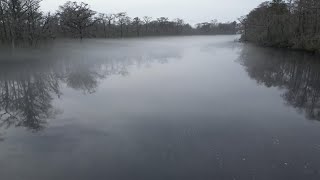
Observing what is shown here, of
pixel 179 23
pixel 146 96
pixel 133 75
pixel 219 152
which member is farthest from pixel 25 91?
pixel 179 23

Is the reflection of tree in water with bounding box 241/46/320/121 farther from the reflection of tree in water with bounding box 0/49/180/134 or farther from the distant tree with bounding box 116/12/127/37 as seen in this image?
the distant tree with bounding box 116/12/127/37

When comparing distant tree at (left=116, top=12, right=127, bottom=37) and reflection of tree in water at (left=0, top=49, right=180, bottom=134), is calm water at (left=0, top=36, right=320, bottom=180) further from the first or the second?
distant tree at (left=116, top=12, right=127, bottom=37)

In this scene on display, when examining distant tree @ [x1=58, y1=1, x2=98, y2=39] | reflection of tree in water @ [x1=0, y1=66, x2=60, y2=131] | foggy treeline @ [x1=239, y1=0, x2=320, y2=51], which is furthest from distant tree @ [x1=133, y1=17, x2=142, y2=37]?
reflection of tree in water @ [x1=0, y1=66, x2=60, y2=131]

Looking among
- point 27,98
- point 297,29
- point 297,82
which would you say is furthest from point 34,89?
point 297,29

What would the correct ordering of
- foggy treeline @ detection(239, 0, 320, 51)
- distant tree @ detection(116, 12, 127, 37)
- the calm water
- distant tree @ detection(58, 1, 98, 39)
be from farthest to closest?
distant tree @ detection(116, 12, 127, 37) → distant tree @ detection(58, 1, 98, 39) → foggy treeline @ detection(239, 0, 320, 51) → the calm water

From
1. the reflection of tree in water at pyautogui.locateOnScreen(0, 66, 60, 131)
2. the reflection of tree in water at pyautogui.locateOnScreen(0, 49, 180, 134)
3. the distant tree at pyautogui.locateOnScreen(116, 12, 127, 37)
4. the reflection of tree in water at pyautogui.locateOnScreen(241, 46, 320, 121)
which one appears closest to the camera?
the reflection of tree in water at pyautogui.locateOnScreen(0, 66, 60, 131)

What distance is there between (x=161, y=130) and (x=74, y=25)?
78652mm

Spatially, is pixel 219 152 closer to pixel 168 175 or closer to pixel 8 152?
pixel 168 175

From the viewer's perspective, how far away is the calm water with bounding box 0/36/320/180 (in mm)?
8000

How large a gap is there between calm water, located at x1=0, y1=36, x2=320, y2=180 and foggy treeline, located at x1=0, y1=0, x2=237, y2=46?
2858cm

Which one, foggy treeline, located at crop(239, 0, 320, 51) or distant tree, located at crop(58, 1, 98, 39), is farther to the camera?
distant tree, located at crop(58, 1, 98, 39)

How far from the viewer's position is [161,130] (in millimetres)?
11016

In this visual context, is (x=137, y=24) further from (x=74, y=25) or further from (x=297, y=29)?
(x=297, y=29)

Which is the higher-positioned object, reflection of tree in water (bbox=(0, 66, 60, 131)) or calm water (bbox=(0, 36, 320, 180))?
calm water (bbox=(0, 36, 320, 180))
